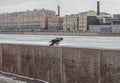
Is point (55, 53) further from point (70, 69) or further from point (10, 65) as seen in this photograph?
point (10, 65)

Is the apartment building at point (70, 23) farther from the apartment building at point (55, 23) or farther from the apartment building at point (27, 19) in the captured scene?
the apartment building at point (27, 19)

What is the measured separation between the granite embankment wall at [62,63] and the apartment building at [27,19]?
15094cm

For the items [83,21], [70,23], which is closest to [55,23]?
[70,23]

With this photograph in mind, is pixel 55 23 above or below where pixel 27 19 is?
below

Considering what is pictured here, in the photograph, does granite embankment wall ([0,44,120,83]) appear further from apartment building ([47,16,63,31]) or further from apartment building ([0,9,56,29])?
apartment building ([0,9,56,29])

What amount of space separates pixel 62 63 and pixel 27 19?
169 meters

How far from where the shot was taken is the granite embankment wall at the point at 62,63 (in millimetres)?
7574

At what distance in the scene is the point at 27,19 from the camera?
176 m

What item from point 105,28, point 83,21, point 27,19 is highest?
point 27,19

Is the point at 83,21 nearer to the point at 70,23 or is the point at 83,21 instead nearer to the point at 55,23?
the point at 70,23

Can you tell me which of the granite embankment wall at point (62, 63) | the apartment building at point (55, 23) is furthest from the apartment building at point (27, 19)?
the granite embankment wall at point (62, 63)

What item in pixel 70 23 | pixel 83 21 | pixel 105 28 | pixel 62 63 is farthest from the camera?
pixel 70 23

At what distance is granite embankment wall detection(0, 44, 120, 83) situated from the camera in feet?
→ 24.8

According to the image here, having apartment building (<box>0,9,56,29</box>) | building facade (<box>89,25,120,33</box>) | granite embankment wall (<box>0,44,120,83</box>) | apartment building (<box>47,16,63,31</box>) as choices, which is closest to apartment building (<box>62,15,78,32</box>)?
apartment building (<box>47,16,63,31</box>)
